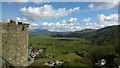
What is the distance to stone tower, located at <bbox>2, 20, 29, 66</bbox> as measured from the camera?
10555mm

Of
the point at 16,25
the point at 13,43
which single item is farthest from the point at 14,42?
the point at 16,25

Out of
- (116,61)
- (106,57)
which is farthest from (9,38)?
(106,57)

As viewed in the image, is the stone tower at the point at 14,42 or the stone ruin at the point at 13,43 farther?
the stone tower at the point at 14,42

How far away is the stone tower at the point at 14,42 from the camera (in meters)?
10.6

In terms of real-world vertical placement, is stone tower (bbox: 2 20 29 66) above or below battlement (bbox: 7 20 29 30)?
below

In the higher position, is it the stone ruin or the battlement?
the battlement

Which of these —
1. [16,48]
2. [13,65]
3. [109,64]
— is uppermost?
[16,48]

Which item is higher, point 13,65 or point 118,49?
point 13,65

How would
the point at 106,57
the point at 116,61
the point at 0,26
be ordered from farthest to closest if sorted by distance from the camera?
the point at 106,57
the point at 116,61
the point at 0,26

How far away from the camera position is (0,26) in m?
10.2

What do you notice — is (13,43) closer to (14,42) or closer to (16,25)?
(14,42)

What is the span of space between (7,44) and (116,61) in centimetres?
2589

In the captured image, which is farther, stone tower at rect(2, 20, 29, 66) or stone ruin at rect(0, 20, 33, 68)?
stone tower at rect(2, 20, 29, 66)

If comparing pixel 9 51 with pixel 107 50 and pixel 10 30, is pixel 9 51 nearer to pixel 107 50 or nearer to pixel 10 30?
pixel 10 30
